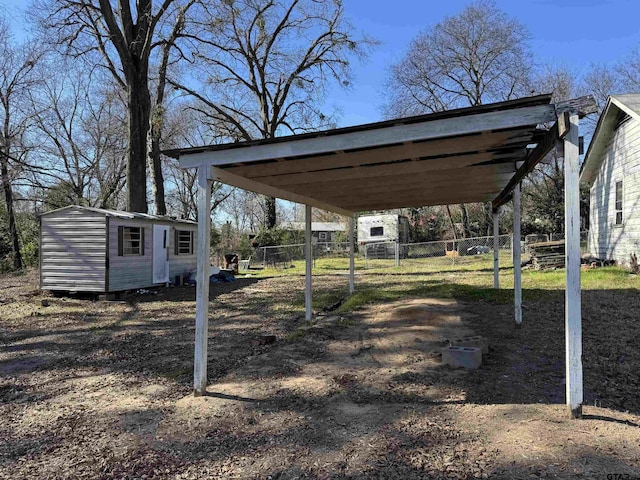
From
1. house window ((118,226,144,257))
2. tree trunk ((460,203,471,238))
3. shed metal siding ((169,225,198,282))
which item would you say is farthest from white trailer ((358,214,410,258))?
house window ((118,226,144,257))

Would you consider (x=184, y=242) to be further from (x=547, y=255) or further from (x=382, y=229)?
(x=382, y=229)

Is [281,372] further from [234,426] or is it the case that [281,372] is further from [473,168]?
[473,168]

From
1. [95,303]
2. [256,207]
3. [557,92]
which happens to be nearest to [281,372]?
[95,303]

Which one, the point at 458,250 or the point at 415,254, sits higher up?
the point at 458,250

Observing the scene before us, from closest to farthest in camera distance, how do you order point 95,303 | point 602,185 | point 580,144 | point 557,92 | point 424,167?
point 580,144 < point 424,167 < point 95,303 < point 602,185 < point 557,92

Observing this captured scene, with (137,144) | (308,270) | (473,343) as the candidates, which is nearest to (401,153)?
(473,343)

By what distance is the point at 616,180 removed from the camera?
13.3m

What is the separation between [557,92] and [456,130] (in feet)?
93.4

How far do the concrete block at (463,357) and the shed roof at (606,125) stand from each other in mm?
10039

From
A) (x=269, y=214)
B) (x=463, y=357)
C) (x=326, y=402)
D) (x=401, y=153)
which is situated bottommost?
(x=326, y=402)

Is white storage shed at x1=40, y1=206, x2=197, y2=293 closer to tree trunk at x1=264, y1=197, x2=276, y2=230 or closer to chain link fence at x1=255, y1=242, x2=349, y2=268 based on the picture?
chain link fence at x1=255, y1=242, x2=349, y2=268

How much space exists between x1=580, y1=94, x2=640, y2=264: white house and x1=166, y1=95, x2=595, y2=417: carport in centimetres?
760

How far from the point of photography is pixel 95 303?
35.9ft

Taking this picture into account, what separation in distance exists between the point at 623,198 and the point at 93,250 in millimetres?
15420
